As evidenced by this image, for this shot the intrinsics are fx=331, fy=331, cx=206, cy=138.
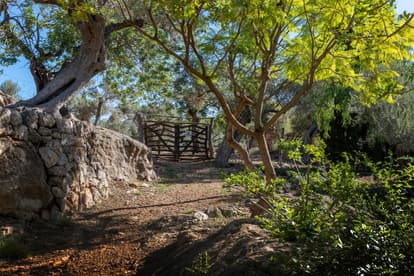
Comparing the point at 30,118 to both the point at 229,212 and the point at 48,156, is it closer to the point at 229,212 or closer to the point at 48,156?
the point at 48,156

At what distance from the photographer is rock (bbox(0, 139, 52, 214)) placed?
476cm

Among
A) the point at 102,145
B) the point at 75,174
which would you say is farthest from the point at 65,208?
the point at 102,145

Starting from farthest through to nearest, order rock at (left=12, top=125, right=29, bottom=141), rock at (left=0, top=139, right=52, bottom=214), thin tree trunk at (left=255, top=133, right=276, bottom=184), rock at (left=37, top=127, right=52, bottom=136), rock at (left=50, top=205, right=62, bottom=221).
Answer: rock at (left=37, top=127, right=52, bottom=136), rock at (left=50, top=205, right=62, bottom=221), rock at (left=12, top=125, right=29, bottom=141), rock at (left=0, top=139, right=52, bottom=214), thin tree trunk at (left=255, top=133, right=276, bottom=184)

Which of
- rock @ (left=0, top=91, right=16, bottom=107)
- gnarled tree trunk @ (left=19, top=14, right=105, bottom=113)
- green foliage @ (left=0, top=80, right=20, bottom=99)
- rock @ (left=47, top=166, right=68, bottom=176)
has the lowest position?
rock @ (left=47, top=166, right=68, bottom=176)

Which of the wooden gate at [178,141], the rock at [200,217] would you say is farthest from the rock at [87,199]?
the wooden gate at [178,141]

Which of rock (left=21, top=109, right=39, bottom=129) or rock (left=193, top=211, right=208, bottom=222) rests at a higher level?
rock (left=21, top=109, right=39, bottom=129)

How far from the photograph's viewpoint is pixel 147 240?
4371mm

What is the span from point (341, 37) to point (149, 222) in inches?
155

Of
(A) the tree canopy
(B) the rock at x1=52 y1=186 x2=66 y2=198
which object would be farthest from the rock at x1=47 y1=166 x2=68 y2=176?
(A) the tree canopy

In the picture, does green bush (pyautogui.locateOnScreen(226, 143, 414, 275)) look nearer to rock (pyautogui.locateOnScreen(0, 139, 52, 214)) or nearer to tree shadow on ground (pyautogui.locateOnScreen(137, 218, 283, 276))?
tree shadow on ground (pyautogui.locateOnScreen(137, 218, 283, 276))

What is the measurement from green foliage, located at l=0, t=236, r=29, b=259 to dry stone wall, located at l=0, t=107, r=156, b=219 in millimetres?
895

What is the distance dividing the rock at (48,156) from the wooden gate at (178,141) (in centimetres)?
882

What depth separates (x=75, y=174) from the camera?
5977 mm

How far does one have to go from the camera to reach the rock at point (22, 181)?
4762mm
